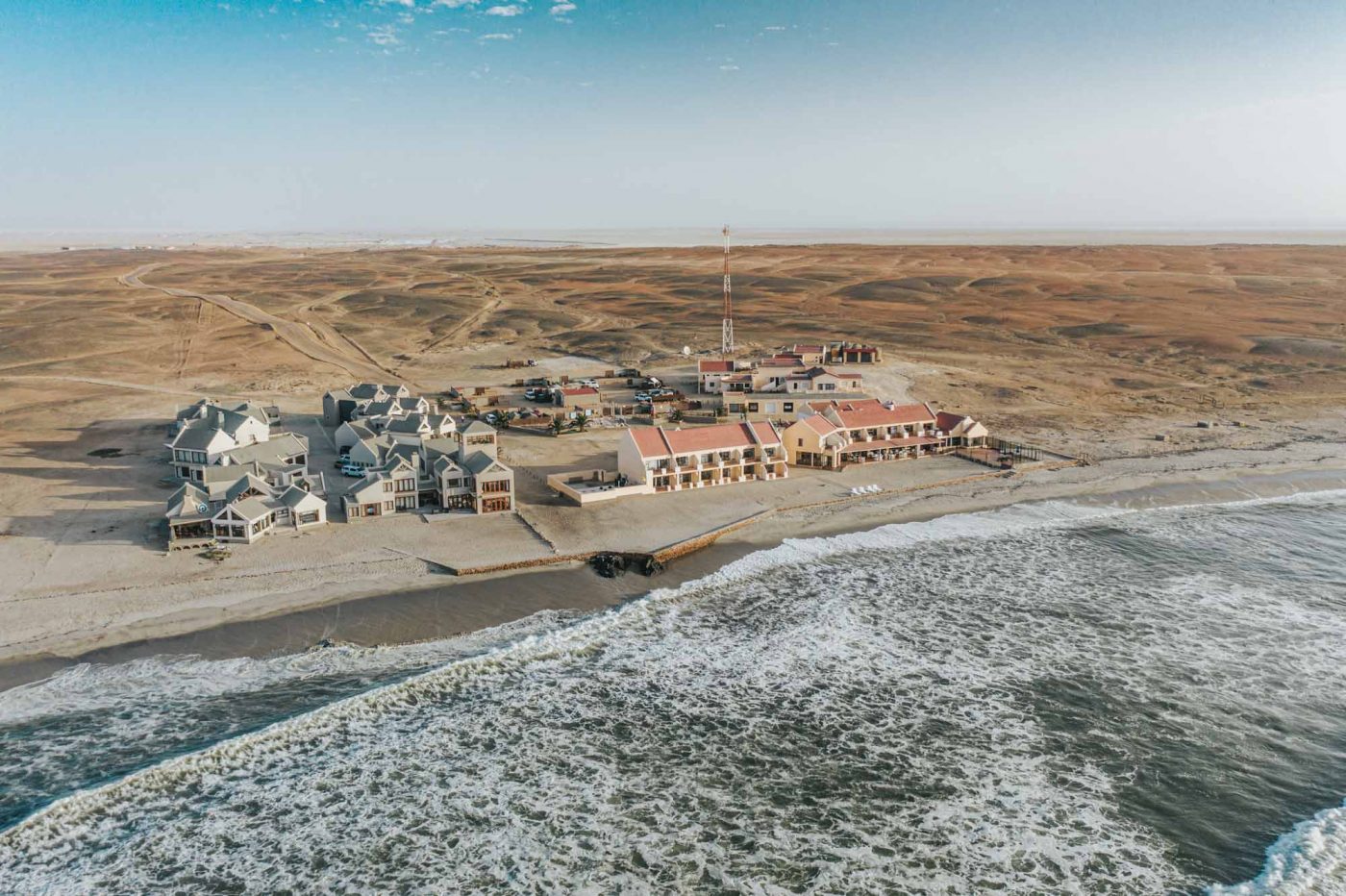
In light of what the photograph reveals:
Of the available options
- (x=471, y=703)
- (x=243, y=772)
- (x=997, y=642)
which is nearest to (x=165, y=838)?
(x=243, y=772)

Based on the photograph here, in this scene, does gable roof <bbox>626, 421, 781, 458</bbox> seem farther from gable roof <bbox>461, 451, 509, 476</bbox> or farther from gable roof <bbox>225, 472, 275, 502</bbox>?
gable roof <bbox>225, 472, 275, 502</bbox>

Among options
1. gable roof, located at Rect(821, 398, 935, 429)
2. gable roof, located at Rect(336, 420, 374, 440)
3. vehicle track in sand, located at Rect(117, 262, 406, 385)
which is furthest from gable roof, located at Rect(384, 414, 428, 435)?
vehicle track in sand, located at Rect(117, 262, 406, 385)

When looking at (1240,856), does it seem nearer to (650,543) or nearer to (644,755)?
(644,755)

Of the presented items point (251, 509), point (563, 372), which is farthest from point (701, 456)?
point (563, 372)

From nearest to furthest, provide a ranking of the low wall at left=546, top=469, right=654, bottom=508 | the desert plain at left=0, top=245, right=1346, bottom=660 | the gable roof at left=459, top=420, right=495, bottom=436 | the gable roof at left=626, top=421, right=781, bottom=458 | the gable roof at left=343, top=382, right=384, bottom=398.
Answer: the desert plain at left=0, top=245, right=1346, bottom=660 < the low wall at left=546, top=469, right=654, bottom=508 < the gable roof at left=626, top=421, right=781, bottom=458 < the gable roof at left=459, top=420, right=495, bottom=436 < the gable roof at left=343, top=382, right=384, bottom=398

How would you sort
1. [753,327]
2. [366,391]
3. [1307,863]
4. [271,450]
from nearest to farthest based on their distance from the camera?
[1307,863] < [271,450] < [366,391] < [753,327]

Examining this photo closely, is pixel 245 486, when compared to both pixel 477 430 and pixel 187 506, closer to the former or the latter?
pixel 187 506

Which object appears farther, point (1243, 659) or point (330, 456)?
point (330, 456)
